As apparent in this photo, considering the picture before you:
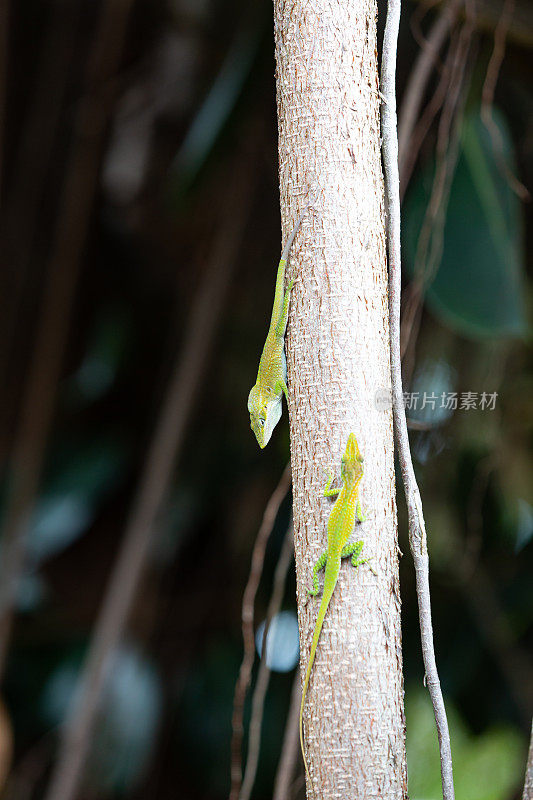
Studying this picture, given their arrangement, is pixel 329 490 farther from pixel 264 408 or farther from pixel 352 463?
pixel 264 408

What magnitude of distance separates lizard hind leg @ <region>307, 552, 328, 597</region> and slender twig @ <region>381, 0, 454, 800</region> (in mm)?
89

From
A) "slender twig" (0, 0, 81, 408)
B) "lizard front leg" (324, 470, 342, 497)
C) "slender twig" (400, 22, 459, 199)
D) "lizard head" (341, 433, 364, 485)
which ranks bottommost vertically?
"lizard front leg" (324, 470, 342, 497)

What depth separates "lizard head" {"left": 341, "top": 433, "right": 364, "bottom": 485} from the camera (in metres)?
0.70

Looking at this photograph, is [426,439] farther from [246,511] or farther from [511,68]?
[511,68]

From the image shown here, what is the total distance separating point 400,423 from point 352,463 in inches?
2.4

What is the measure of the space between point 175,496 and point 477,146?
1.18 metres

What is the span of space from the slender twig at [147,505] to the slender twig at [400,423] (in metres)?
1.14

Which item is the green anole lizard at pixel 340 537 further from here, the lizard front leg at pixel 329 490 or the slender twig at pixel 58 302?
the slender twig at pixel 58 302

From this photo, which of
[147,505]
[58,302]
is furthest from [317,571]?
[58,302]

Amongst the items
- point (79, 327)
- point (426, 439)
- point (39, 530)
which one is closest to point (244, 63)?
point (426, 439)

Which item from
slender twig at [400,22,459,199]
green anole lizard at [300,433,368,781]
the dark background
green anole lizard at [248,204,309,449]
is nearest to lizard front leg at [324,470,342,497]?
green anole lizard at [300,433,368,781]

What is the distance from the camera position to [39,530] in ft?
6.92

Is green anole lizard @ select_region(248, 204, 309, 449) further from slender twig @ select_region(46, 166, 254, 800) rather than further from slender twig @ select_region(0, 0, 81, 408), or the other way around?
slender twig @ select_region(0, 0, 81, 408)

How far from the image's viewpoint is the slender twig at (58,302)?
77.7 inches
